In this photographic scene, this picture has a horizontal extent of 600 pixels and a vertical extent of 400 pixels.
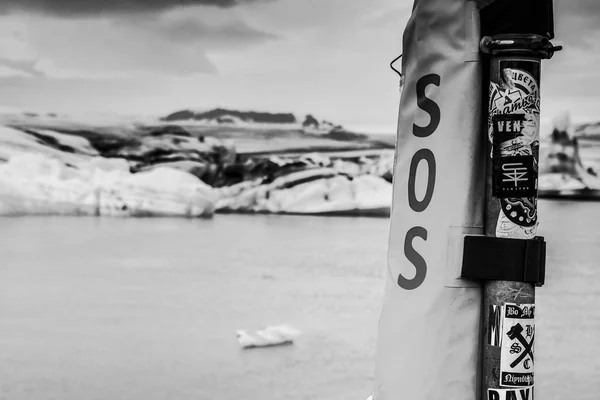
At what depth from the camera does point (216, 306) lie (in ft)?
13.1

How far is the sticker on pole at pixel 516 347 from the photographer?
1017 mm

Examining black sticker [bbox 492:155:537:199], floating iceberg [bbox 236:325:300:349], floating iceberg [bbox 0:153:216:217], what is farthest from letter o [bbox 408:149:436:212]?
floating iceberg [bbox 0:153:216:217]

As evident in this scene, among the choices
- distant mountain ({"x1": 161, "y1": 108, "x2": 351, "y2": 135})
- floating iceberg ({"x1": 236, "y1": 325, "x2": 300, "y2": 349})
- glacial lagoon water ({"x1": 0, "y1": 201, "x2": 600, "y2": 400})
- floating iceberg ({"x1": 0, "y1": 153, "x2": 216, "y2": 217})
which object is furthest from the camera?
distant mountain ({"x1": 161, "y1": 108, "x2": 351, "y2": 135})

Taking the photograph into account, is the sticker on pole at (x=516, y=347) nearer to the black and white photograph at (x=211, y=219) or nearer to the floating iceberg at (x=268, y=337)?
the black and white photograph at (x=211, y=219)

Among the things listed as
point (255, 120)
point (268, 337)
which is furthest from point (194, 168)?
point (268, 337)

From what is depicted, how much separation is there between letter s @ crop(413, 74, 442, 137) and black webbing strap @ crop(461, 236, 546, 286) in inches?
6.4

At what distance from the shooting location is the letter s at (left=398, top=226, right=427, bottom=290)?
108 cm

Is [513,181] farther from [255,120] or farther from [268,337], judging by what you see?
[255,120]

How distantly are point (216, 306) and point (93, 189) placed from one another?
1.20 metres

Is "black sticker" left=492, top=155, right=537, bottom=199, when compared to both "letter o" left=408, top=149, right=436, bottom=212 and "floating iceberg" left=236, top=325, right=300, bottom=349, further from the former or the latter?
"floating iceberg" left=236, top=325, right=300, bottom=349

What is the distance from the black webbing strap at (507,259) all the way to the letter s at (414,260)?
0.22 ft

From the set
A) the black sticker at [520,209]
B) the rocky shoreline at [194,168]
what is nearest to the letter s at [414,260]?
the black sticker at [520,209]

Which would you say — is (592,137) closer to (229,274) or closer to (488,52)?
(229,274)

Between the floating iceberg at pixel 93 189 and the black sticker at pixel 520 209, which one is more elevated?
the floating iceberg at pixel 93 189
